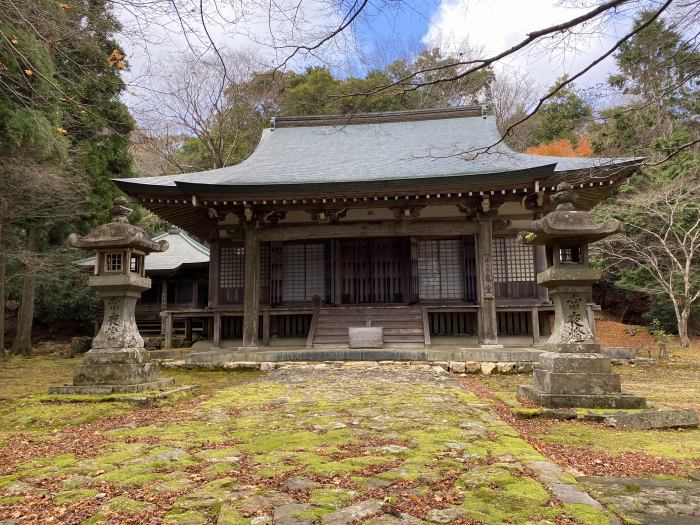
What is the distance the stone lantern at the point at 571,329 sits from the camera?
17.4 feet

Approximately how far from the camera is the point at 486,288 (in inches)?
441

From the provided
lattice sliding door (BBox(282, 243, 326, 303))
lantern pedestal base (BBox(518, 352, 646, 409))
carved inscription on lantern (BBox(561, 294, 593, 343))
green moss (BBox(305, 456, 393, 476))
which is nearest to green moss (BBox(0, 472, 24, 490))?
green moss (BBox(305, 456, 393, 476))

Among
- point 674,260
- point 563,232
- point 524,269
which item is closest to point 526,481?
point 563,232

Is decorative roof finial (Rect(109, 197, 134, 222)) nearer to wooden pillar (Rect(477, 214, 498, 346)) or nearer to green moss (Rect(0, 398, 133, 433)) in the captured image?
green moss (Rect(0, 398, 133, 433))

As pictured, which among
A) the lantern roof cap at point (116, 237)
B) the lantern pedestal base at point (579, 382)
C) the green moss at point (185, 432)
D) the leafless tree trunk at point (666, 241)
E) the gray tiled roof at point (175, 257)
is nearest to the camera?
the green moss at point (185, 432)

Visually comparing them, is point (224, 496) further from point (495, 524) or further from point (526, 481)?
point (526, 481)

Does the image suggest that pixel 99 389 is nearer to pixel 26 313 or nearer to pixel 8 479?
pixel 8 479

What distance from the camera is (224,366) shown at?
1027 centimetres

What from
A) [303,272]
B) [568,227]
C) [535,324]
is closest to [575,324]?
[568,227]

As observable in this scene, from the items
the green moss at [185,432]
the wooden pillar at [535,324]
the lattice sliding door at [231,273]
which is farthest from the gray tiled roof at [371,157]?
the green moss at [185,432]

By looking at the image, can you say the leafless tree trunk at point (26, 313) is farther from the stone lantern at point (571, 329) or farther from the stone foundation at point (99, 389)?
the stone lantern at point (571, 329)

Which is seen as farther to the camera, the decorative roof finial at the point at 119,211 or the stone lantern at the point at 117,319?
the decorative roof finial at the point at 119,211

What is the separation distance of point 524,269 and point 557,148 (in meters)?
16.7

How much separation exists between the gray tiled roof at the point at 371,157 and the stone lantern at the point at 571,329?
515 cm
